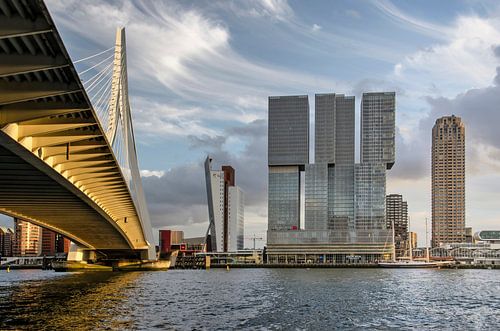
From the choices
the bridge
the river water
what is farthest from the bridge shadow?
the bridge

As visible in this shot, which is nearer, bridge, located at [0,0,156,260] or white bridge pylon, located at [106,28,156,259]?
bridge, located at [0,0,156,260]

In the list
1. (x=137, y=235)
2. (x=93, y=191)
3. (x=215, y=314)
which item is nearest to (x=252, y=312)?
(x=215, y=314)

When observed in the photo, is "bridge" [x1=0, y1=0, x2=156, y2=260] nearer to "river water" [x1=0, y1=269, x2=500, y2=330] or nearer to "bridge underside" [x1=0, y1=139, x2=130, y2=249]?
"bridge underside" [x1=0, y1=139, x2=130, y2=249]

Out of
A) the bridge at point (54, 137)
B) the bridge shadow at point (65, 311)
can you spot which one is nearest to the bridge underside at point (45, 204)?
the bridge at point (54, 137)

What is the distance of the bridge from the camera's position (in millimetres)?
20203

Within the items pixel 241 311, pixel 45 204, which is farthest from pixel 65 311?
pixel 45 204

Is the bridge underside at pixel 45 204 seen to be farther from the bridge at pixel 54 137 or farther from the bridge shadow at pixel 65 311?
the bridge shadow at pixel 65 311

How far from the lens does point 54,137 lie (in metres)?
32.8

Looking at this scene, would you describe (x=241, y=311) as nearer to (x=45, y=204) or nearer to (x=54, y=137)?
(x=54, y=137)

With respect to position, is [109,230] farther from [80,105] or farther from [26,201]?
[80,105]

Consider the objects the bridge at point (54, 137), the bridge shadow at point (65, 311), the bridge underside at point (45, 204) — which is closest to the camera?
the bridge at point (54, 137)

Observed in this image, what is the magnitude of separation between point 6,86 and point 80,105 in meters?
4.66

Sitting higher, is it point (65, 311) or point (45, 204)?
point (45, 204)

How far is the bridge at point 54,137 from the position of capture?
2020 centimetres
